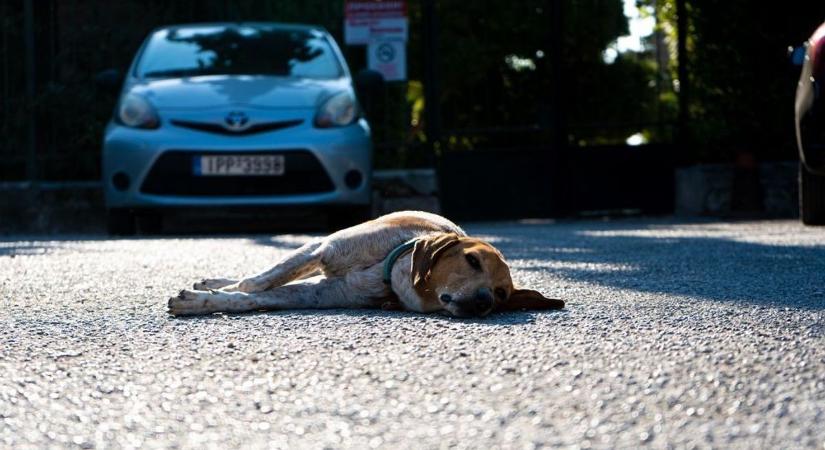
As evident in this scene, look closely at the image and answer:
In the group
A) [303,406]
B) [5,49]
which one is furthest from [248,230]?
[303,406]

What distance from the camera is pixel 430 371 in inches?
148

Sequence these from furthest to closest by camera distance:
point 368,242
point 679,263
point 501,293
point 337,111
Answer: point 337,111 → point 679,263 → point 368,242 → point 501,293

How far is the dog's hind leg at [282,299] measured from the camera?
195 inches

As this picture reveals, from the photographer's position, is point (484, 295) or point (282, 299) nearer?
point (484, 295)

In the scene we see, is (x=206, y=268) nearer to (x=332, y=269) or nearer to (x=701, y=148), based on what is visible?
(x=332, y=269)

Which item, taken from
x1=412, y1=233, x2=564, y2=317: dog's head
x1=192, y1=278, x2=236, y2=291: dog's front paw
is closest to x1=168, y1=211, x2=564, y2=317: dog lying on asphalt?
x1=412, y1=233, x2=564, y2=317: dog's head

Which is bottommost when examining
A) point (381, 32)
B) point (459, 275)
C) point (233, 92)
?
point (459, 275)

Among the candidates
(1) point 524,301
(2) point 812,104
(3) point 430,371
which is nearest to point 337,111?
(2) point 812,104

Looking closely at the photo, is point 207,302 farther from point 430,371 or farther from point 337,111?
point 337,111

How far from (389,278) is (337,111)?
213 inches

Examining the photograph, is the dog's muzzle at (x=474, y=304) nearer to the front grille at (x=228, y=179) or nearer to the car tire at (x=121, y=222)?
the front grille at (x=228, y=179)

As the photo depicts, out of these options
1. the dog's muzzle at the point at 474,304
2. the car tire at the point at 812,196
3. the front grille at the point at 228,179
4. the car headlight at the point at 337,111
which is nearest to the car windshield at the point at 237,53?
the car headlight at the point at 337,111

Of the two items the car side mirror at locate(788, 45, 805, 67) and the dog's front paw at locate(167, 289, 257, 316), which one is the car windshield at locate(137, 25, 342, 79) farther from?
the dog's front paw at locate(167, 289, 257, 316)

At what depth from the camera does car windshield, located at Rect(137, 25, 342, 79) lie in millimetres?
10875
